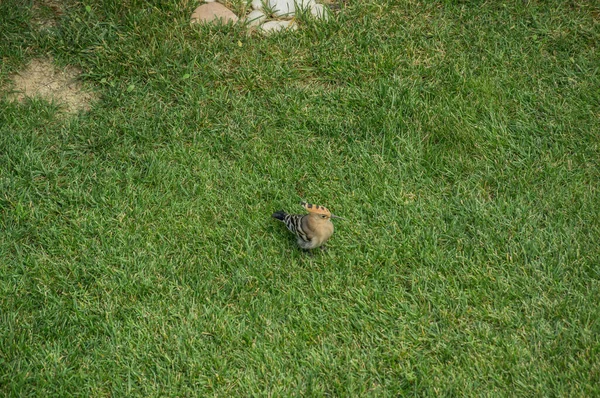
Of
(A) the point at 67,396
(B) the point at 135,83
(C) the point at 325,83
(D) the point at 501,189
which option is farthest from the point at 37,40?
(D) the point at 501,189

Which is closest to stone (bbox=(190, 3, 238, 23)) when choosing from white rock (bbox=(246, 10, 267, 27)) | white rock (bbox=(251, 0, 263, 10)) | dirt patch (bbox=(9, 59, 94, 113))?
white rock (bbox=(246, 10, 267, 27))

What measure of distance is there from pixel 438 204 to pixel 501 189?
500 millimetres

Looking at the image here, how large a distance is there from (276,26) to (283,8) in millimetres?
230

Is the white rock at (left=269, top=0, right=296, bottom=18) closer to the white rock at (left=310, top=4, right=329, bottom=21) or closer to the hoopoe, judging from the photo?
the white rock at (left=310, top=4, right=329, bottom=21)

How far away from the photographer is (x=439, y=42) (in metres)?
6.16

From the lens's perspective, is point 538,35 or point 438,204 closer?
point 438,204

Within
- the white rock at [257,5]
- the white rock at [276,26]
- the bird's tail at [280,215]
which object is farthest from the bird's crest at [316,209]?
the white rock at [257,5]

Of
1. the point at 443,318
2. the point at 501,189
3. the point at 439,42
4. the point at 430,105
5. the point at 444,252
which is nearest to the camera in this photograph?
the point at 443,318

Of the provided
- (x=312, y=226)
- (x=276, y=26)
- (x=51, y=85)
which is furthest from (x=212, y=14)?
(x=312, y=226)

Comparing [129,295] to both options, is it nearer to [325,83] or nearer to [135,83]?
[135,83]

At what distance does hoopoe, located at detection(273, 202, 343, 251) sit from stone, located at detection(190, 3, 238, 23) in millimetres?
2446

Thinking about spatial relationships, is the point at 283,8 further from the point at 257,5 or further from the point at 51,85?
the point at 51,85

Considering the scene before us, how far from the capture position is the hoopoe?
462cm

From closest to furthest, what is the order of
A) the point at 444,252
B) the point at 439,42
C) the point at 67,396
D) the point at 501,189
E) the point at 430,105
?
the point at 67,396
the point at 444,252
the point at 501,189
the point at 430,105
the point at 439,42
